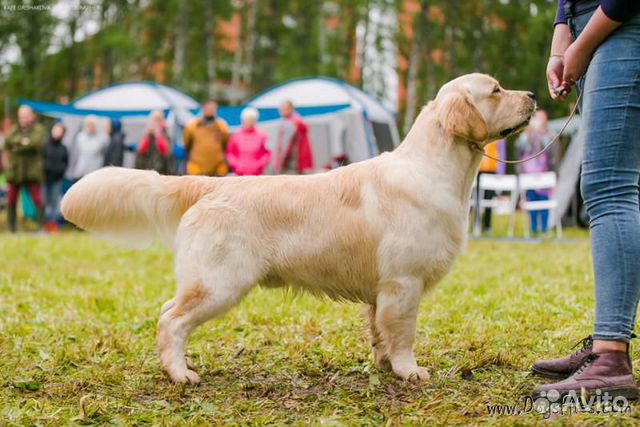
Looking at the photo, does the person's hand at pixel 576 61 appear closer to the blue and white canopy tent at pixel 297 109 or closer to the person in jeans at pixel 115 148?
the blue and white canopy tent at pixel 297 109

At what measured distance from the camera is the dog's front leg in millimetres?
3303

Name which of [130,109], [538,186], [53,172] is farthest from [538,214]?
[53,172]

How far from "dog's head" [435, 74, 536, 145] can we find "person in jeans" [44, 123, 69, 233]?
33.6ft

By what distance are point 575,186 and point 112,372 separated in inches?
466

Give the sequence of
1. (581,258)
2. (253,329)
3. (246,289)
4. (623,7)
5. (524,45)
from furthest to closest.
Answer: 1. (524,45)
2. (581,258)
3. (253,329)
4. (246,289)
5. (623,7)

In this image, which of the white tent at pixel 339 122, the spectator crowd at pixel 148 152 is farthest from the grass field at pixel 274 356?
the white tent at pixel 339 122

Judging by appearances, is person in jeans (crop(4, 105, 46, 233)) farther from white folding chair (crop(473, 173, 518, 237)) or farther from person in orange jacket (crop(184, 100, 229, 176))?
white folding chair (crop(473, 173, 518, 237))

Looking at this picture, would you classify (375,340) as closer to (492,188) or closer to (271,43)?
(492,188)

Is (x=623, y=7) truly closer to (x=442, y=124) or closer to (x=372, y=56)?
(x=442, y=124)

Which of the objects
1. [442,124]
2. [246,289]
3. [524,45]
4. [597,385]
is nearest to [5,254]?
[246,289]

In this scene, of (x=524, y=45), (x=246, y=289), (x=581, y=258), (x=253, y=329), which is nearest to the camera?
(x=246, y=289)

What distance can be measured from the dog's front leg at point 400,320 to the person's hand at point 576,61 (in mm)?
1126

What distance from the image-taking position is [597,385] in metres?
2.74

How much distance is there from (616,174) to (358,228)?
45.0 inches
